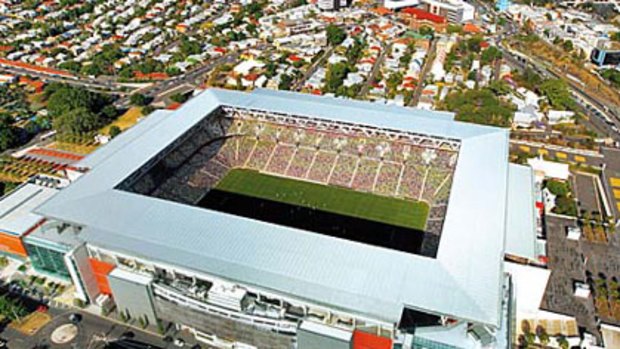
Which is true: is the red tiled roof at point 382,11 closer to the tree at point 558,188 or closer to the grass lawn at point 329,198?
the grass lawn at point 329,198

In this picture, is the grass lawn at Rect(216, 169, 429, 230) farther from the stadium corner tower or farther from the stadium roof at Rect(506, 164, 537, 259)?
the stadium roof at Rect(506, 164, 537, 259)

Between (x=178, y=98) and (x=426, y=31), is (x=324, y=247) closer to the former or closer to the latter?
(x=178, y=98)

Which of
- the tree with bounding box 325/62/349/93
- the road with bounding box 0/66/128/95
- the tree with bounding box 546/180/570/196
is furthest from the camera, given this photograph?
the road with bounding box 0/66/128/95

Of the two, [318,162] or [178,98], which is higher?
[178,98]

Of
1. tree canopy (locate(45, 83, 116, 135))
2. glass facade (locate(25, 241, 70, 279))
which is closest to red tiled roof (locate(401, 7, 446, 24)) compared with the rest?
tree canopy (locate(45, 83, 116, 135))

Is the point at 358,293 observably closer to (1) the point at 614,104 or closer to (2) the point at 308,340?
(2) the point at 308,340

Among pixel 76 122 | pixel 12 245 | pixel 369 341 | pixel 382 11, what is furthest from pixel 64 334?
pixel 382 11
